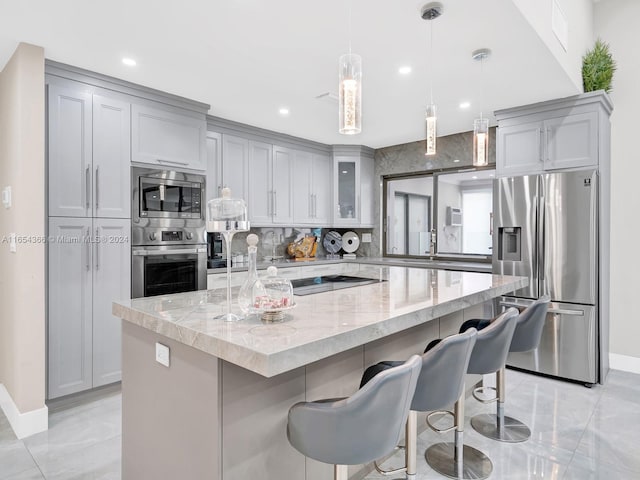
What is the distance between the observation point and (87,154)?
2.91 meters

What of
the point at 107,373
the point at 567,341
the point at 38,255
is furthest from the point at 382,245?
the point at 38,255

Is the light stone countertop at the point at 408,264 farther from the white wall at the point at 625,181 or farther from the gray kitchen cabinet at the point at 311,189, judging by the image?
the white wall at the point at 625,181

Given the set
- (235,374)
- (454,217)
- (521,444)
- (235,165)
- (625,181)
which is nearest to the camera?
(235,374)

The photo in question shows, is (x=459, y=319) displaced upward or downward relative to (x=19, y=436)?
upward

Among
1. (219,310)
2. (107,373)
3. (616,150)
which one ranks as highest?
(616,150)

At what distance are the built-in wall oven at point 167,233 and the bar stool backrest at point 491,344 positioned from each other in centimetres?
251

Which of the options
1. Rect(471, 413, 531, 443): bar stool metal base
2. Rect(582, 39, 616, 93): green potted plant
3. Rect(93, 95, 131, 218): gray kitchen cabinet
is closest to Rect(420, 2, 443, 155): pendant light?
Rect(471, 413, 531, 443): bar stool metal base

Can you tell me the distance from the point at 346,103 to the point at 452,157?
3749 mm

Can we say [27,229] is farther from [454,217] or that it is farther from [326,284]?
[454,217]

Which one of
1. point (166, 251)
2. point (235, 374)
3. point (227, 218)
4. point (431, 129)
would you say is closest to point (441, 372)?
point (235, 374)

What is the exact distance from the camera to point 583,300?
10.8 feet

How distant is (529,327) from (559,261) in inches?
52.4

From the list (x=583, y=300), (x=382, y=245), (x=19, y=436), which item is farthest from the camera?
(x=382, y=245)

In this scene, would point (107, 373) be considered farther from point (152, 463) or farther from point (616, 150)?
point (616, 150)
